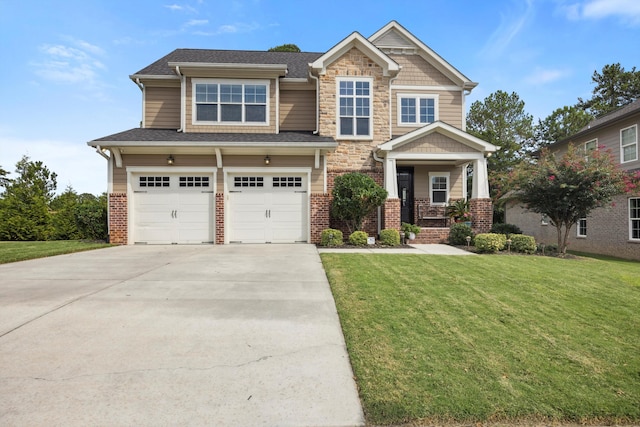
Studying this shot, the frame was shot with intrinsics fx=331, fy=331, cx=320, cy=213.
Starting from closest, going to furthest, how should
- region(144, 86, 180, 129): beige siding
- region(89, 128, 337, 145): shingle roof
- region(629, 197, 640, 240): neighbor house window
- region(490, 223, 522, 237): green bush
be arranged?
region(89, 128, 337, 145): shingle roof, region(629, 197, 640, 240): neighbor house window, region(144, 86, 180, 129): beige siding, region(490, 223, 522, 237): green bush

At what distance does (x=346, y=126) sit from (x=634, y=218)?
1273 centimetres

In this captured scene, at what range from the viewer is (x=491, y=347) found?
135 inches

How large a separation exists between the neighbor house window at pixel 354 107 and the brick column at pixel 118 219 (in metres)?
8.88

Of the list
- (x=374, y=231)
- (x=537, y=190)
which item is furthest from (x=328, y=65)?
(x=537, y=190)

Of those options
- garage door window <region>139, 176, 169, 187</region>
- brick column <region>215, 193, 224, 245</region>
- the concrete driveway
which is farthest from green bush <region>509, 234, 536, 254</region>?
garage door window <region>139, 176, 169, 187</region>

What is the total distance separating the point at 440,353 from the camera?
3.27 metres

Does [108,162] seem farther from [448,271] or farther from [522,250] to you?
[522,250]

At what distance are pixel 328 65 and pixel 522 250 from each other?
9925 millimetres

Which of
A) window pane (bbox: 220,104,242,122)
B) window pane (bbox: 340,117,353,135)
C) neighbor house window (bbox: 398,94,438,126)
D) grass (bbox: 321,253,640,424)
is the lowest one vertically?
grass (bbox: 321,253,640,424)

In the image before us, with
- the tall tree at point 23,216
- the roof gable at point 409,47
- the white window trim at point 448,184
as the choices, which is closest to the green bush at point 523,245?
the white window trim at point 448,184

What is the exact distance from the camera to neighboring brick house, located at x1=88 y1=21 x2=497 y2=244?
12.4 meters

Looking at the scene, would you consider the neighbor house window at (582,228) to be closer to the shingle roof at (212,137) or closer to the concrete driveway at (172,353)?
the shingle roof at (212,137)

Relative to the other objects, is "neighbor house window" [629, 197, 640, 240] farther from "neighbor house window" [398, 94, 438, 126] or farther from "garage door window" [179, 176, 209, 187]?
"garage door window" [179, 176, 209, 187]

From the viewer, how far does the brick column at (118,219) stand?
1220 centimetres
